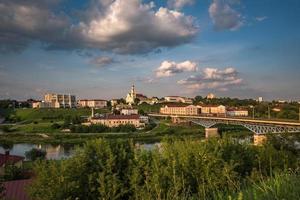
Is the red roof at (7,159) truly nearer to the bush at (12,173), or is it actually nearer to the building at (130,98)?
the bush at (12,173)

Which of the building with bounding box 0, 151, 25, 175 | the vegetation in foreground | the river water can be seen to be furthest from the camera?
the river water

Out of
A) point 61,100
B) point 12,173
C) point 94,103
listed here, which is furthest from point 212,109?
point 12,173

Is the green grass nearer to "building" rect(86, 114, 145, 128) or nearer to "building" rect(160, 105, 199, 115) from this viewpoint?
"building" rect(86, 114, 145, 128)

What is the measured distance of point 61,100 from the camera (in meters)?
172

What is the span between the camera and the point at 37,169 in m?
15.4

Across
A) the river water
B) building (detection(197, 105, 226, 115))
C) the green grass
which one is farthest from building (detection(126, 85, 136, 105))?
the river water

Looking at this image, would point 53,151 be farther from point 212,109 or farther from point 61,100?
point 61,100

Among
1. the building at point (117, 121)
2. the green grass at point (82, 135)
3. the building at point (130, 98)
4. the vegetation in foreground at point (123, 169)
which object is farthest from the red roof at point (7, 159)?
the building at point (130, 98)

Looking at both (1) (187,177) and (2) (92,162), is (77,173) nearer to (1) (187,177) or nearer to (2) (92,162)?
(2) (92,162)

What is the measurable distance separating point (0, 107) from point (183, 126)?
93096 mm

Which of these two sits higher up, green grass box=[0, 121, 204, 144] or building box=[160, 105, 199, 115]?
building box=[160, 105, 199, 115]

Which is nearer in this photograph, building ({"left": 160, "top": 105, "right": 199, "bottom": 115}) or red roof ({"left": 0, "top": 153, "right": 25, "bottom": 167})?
red roof ({"left": 0, "top": 153, "right": 25, "bottom": 167})

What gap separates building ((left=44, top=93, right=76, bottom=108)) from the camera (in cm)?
16645

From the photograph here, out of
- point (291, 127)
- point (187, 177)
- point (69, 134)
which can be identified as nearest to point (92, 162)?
point (187, 177)
